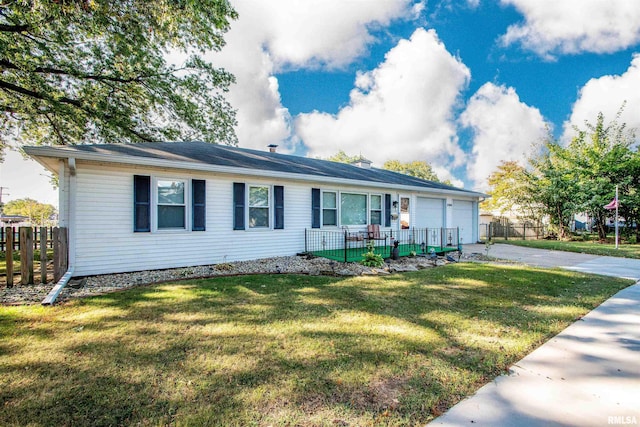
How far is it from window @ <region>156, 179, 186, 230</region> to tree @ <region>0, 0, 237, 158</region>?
12.8 ft

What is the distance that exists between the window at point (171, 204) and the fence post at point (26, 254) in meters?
2.32

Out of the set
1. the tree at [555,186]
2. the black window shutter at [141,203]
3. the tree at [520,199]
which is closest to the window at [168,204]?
the black window shutter at [141,203]

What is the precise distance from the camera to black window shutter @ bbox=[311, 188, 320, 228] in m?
9.86

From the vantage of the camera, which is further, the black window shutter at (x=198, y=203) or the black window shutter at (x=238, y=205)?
the black window shutter at (x=238, y=205)

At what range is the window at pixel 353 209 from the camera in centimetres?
1070

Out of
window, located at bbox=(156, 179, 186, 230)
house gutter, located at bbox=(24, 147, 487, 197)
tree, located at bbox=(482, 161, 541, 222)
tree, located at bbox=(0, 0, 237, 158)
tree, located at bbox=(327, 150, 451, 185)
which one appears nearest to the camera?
house gutter, located at bbox=(24, 147, 487, 197)

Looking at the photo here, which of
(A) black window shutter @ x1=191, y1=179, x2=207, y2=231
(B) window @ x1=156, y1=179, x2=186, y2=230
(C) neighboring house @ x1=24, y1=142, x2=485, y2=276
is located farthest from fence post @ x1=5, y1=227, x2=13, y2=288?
(A) black window shutter @ x1=191, y1=179, x2=207, y2=231

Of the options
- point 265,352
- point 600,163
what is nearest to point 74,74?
point 265,352

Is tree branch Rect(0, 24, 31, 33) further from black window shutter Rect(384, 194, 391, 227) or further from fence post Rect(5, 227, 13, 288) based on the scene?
black window shutter Rect(384, 194, 391, 227)

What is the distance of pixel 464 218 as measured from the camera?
50.6 ft

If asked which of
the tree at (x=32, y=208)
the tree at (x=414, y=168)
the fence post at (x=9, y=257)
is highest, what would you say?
the tree at (x=414, y=168)

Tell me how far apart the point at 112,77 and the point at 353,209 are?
11.1 metres

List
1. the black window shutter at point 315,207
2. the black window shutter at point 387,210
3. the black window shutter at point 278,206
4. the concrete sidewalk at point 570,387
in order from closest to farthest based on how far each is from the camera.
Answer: the concrete sidewalk at point 570,387 < the black window shutter at point 278,206 < the black window shutter at point 315,207 < the black window shutter at point 387,210

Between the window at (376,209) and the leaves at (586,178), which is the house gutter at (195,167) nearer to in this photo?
the window at (376,209)
